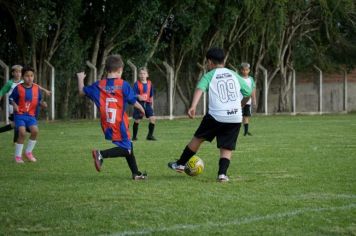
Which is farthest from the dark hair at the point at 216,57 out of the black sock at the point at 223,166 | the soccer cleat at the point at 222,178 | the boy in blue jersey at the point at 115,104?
the soccer cleat at the point at 222,178

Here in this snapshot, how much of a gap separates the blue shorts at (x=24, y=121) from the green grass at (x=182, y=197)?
68cm

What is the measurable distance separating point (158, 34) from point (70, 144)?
19.1m

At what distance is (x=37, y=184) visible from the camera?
969 centimetres

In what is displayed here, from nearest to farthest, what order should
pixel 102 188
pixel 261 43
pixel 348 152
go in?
1. pixel 102 188
2. pixel 348 152
3. pixel 261 43

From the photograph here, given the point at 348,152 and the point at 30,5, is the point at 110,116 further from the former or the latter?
the point at 30,5

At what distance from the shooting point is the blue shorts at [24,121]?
1343 centimetres

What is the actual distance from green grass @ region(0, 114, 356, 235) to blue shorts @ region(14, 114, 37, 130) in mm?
677

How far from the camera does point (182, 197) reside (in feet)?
27.2

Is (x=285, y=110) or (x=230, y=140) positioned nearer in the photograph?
(x=230, y=140)

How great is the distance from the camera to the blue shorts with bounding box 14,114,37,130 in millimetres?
13430

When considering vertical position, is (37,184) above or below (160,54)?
below

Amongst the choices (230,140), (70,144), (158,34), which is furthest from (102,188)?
(158,34)

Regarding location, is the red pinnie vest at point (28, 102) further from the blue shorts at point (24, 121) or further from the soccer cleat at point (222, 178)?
the soccer cleat at point (222, 178)

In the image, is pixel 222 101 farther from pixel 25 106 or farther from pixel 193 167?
pixel 25 106
